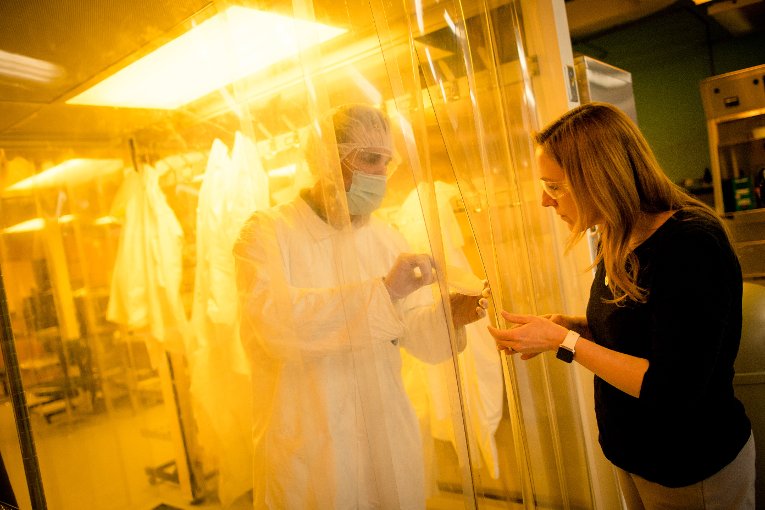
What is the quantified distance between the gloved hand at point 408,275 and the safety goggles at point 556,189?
0.38 metres

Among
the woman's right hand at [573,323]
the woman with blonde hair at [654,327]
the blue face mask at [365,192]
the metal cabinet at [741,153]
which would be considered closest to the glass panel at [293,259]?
the blue face mask at [365,192]

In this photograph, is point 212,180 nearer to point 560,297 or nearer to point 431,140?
point 431,140

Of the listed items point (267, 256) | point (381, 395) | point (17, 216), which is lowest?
point (381, 395)

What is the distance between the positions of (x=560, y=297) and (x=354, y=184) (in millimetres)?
1007

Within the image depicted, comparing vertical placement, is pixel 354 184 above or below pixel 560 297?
above

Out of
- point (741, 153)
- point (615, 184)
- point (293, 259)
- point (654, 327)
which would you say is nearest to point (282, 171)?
point (293, 259)

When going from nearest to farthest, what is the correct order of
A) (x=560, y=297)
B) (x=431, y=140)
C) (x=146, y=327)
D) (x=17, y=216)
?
(x=431, y=140), (x=17, y=216), (x=560, y=297), (x=146, y=327)

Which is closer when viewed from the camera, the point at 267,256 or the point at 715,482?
the point at 715,482

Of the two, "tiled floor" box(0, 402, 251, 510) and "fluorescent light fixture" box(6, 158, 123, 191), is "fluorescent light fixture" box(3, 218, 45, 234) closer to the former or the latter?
"fluorescent light fixture" box(6, 158, 123, 191)

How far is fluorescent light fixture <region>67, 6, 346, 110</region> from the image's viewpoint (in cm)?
112

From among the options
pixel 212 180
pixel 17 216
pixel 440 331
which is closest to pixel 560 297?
pixel 440 331

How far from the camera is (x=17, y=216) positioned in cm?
155

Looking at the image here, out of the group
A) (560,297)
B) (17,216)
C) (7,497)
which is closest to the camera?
(7,497)

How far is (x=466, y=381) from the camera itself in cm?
125
